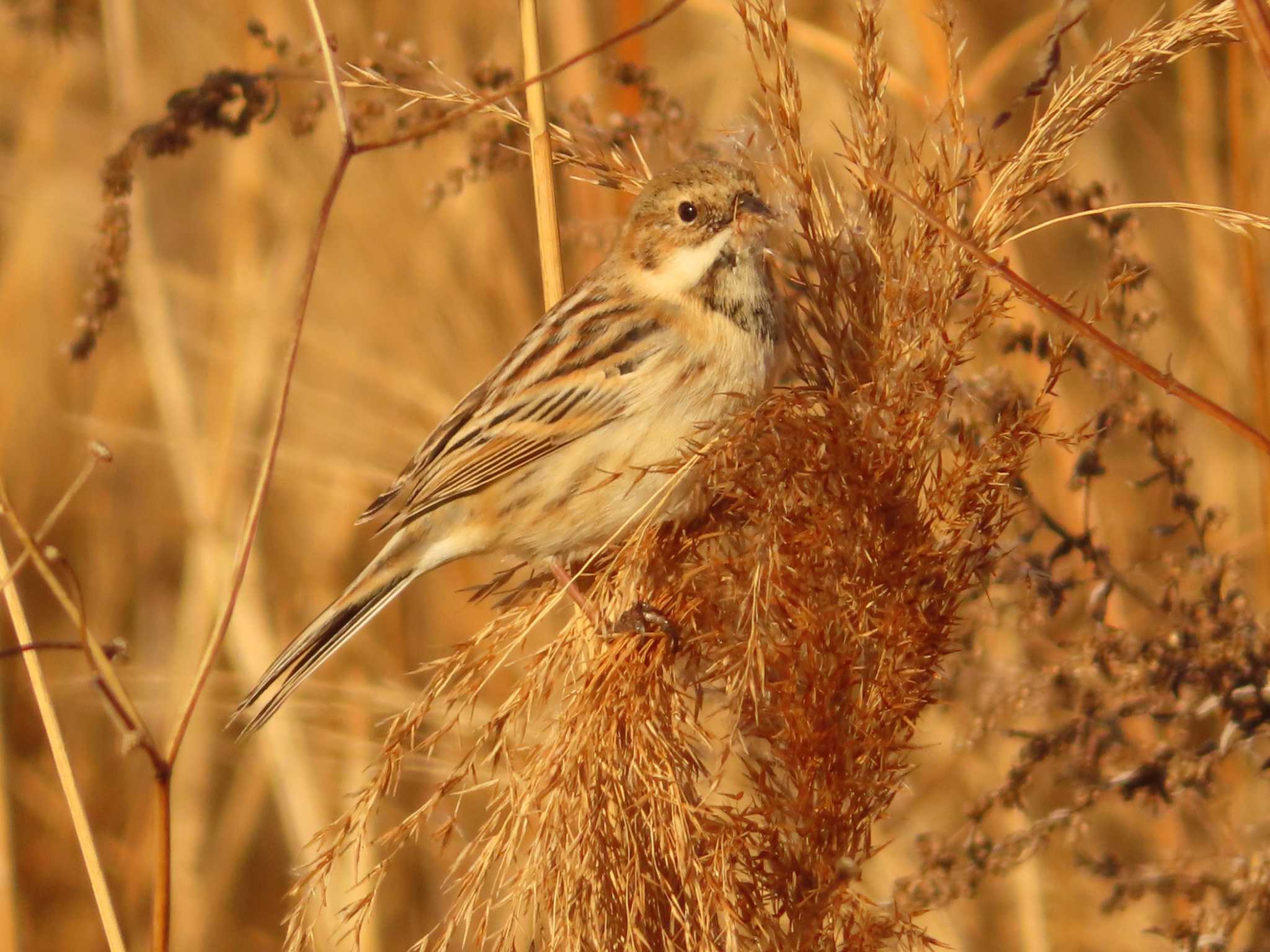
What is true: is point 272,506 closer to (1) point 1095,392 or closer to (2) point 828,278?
(1) point 1095,392

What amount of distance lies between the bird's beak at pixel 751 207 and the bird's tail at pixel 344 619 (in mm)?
1065

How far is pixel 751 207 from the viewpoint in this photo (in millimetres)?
2689

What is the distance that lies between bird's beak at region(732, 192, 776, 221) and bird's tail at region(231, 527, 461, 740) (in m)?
1.07

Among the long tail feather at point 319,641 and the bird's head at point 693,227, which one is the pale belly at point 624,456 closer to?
the bird's head at point 693,227

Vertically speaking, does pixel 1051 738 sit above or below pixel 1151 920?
above

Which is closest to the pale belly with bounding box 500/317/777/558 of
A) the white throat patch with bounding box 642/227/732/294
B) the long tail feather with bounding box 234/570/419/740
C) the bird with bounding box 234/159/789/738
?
the bird with bounding box 234/159/789/738

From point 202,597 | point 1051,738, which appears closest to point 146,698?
point 202,597

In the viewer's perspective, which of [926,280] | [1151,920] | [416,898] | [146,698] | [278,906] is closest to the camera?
[926,280]

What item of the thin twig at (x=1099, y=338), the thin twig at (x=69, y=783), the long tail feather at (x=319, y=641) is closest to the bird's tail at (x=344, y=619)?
the long tail feather at (x=319, y=641)

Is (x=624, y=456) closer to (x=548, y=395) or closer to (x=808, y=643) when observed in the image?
(x=548, y=395)

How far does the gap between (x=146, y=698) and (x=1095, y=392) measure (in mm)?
3082

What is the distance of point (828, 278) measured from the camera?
2113mm

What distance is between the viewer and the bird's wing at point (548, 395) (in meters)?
3.00

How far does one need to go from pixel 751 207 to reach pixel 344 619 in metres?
1.27
